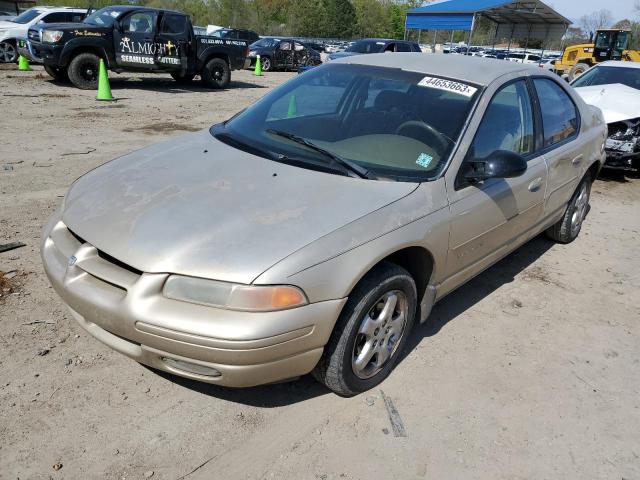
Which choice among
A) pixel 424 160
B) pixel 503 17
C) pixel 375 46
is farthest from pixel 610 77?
pixel 503 17

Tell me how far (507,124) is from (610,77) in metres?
6.59

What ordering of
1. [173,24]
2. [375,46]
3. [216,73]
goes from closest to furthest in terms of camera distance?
1. [173,24]
2. [216,73]
3. [375,46]

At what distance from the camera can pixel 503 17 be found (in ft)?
84.6

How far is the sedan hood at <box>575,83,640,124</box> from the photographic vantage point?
23.4 ft

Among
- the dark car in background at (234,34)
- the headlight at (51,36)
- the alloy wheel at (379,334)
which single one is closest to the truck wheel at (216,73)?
the headlight at (51,36)

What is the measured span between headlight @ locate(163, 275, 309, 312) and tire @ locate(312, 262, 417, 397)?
371mm

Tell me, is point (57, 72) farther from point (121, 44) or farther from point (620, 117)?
point (620, 117)

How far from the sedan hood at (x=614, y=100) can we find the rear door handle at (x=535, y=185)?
13.8ft

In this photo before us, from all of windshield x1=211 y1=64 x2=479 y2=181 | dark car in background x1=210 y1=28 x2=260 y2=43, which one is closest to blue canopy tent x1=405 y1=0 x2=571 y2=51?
dark car in background x1=210 y1=28 x2=260 y2=43

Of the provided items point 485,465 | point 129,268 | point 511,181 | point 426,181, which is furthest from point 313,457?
point 511,181

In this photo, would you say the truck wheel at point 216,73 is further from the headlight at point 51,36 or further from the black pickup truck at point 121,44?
the headlight at point 51,36

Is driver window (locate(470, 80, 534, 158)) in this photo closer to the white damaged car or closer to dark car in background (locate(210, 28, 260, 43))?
the white damaged car

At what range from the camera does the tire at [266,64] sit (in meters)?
22.1

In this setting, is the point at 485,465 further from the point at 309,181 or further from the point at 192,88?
the point at 192,88
